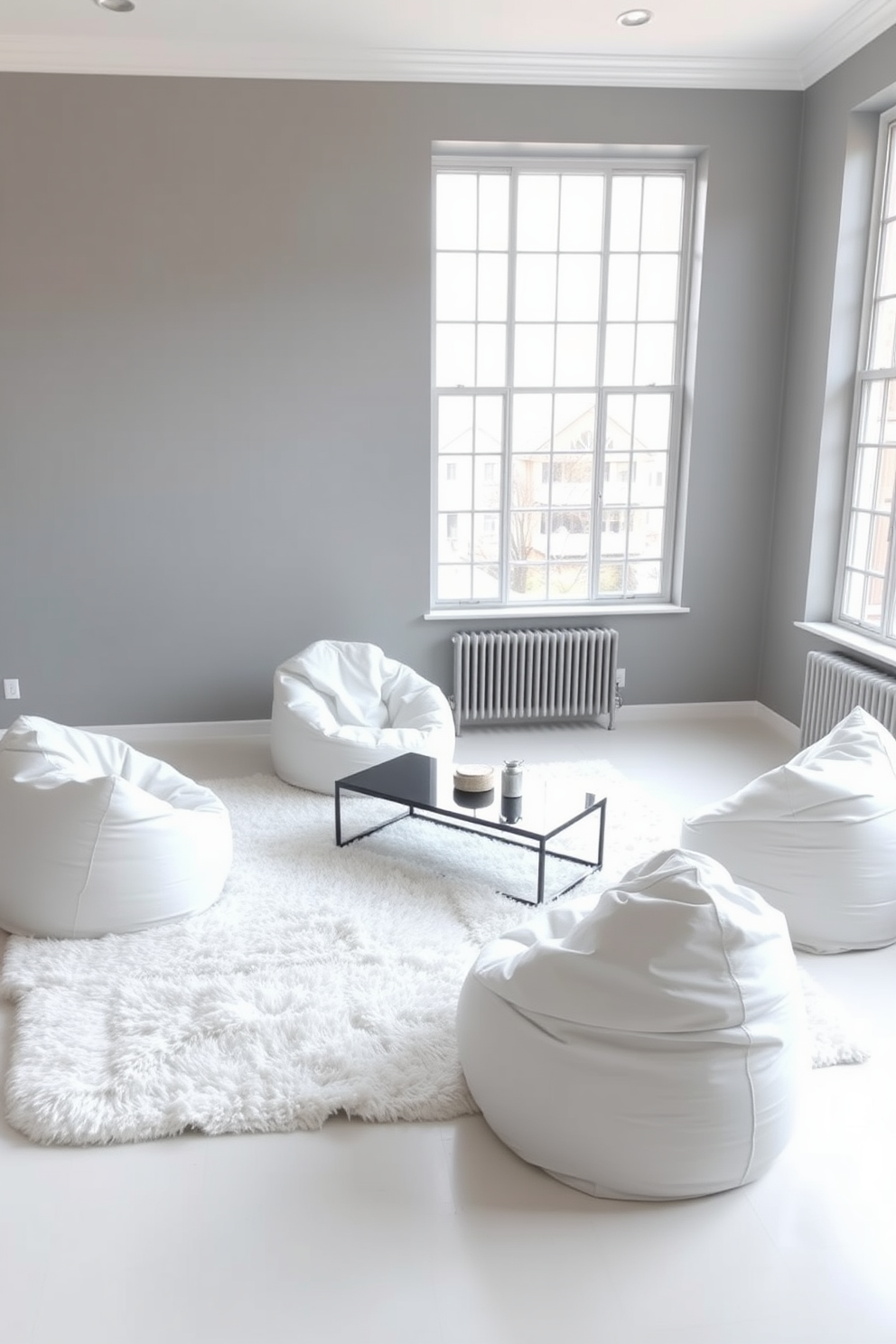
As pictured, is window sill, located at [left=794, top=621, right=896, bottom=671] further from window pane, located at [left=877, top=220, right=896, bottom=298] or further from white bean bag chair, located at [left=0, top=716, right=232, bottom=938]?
white bean bag chair, located at [left=0, top=716, right=232, bottom=938]

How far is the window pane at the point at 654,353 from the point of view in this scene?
19.6 ft

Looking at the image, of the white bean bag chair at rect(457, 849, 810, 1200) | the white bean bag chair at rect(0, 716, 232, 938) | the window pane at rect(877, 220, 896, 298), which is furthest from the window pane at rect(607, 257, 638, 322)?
the white bean bag chair at rect(457, 849, 810, 1200)

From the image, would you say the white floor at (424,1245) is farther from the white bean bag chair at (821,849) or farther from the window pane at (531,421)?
the window pane at (531,421)

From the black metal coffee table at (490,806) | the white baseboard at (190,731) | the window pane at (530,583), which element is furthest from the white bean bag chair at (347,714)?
the window pane at (530,583)

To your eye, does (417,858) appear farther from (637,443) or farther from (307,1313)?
(637,443)

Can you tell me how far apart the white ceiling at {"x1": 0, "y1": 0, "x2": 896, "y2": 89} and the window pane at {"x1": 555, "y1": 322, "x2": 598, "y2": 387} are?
127cm

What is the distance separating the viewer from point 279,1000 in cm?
310

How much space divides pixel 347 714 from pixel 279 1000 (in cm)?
239

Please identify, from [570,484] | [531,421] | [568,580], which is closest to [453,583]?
[568,580]

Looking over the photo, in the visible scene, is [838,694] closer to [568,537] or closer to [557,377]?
[568,537]

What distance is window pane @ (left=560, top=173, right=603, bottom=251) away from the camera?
5758 mm

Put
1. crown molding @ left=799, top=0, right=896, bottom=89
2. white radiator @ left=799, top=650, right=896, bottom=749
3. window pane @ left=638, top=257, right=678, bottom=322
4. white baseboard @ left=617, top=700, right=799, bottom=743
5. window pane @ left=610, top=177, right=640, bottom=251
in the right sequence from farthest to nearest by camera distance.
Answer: white baseboard @ left=617, top=700, right=799, bottom=743 < window pane @ left=638, top=257, right=678, bottom=322 < window pane @ left=610, top=177, right=640, bottom=251 < white radiator @ left=799, top=650, right=896, bottom=749 < crown molding @ left=799, top=0, right=896, bottom=89

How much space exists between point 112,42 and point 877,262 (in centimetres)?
402

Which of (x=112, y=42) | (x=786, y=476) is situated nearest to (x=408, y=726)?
(x=786, y=476)
